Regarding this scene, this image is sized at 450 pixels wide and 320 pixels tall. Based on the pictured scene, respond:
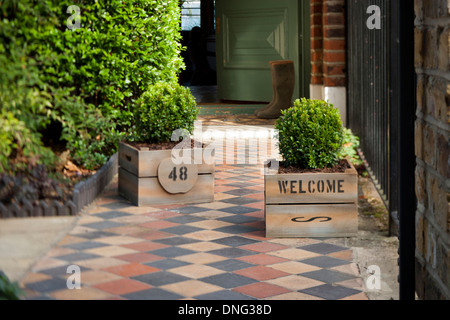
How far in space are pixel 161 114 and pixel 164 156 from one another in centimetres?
38

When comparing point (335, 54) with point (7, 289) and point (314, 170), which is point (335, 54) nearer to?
point (314, 170)

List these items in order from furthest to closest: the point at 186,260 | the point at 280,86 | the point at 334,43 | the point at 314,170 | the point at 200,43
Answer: the point at 200,43 → the point at 280,86 → the point at 334,43 → the point at 314,170 → the point at 186,260

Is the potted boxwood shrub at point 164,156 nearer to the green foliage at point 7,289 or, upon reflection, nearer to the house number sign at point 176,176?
the house number sign at point 176,176

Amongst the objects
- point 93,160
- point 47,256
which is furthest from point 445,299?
point 93,160

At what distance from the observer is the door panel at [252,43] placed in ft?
35.0

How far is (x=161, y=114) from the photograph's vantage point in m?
4.92

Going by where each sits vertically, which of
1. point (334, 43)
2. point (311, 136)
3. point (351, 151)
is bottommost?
point (351, 151)

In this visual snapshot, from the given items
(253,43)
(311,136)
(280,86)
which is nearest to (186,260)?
(311,136)

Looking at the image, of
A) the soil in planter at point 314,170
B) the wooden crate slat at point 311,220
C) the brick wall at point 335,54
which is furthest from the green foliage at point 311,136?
the brick wall at point 335,54

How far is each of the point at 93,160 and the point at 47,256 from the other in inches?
40.2

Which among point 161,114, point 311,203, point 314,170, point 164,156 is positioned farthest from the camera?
point 161,114

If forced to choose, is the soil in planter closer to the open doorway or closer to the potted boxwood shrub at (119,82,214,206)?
the potted boxwood shrub at (119,82,214,206)

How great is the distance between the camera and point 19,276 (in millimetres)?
2131
